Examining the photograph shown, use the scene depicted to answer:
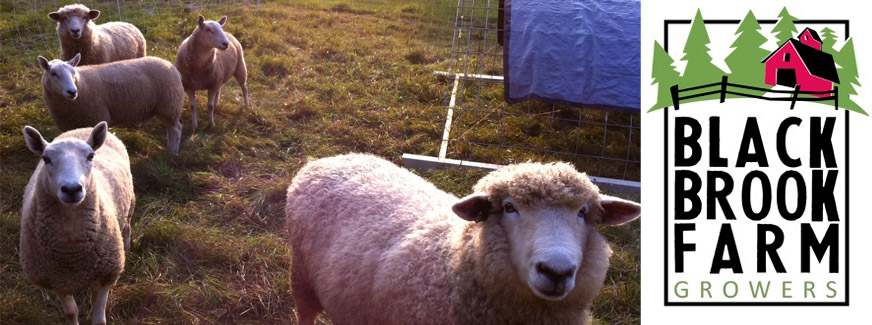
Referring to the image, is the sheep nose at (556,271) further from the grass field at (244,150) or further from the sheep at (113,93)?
the sheep at (113,93)

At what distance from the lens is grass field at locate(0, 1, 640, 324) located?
3297 millimetres

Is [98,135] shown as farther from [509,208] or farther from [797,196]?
[797,196]

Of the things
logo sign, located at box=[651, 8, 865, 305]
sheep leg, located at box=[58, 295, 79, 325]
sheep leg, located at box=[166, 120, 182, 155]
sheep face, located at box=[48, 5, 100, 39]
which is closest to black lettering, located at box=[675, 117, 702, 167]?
logo sign, located at box=[651, 8, 865, 305]

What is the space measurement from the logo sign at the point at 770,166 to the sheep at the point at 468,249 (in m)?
0.40

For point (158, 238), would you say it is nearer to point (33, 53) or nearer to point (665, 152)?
point (665, 152)

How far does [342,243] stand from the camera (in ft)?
7.80

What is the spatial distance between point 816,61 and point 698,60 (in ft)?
0.91

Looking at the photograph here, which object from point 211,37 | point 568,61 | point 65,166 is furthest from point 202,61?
point 568,61

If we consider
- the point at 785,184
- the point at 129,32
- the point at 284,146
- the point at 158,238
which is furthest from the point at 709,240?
the point at 129,32

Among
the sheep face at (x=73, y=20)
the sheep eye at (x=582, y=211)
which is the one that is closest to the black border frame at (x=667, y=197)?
the sheep eye at (x=582, y=211)

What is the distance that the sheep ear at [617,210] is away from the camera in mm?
1947

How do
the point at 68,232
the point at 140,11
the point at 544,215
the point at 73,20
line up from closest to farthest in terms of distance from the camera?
the point at 544,215
the point at 68,232
the point at 73,20
the point at 140,11

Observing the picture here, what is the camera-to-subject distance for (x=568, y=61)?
16.7 feet

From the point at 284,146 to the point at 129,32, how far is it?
2.84 m
